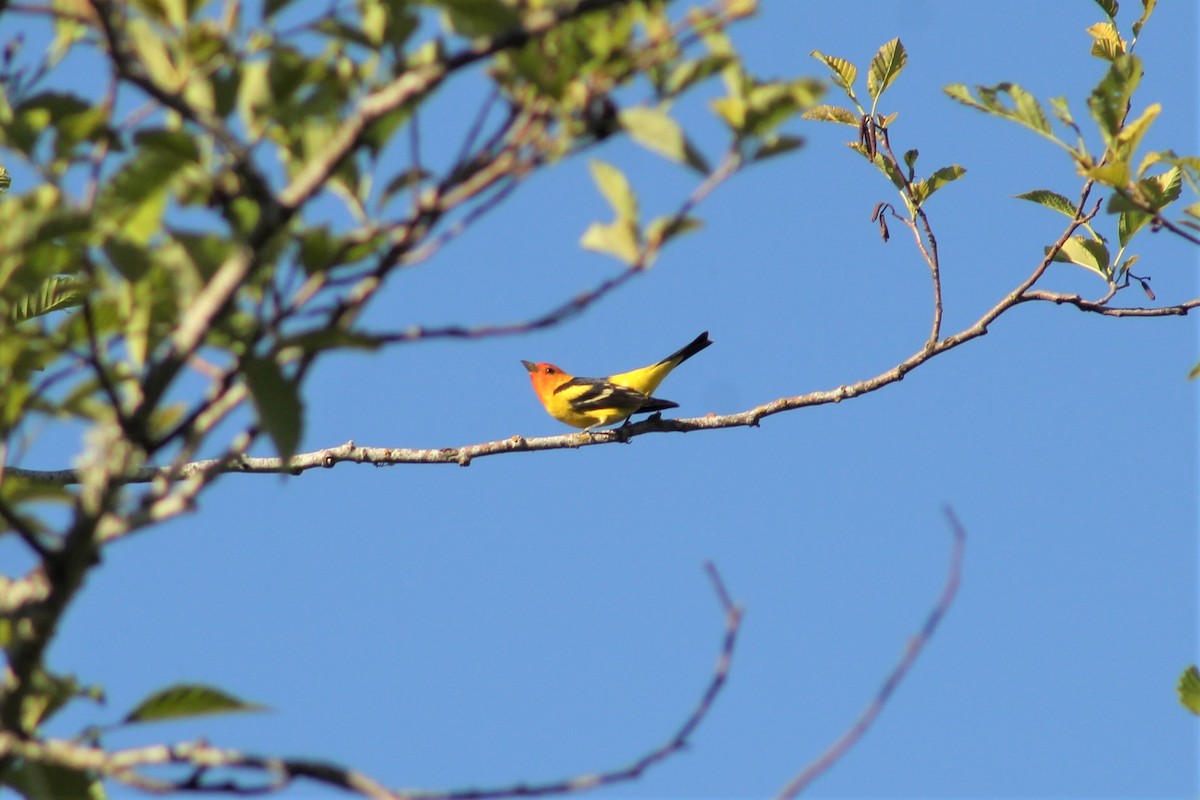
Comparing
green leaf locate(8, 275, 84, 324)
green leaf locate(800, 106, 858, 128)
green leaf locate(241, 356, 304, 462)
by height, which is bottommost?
green leaf locate(241, 356, 304, 462)

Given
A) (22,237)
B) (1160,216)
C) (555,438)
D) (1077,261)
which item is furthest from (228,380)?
(1077,261)

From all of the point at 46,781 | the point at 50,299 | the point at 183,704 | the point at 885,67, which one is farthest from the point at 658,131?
the point at 885,67

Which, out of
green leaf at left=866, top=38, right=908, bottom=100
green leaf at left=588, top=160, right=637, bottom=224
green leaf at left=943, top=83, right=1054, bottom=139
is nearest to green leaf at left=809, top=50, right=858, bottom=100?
green leaf at left=866, top=38, right=908, bottom=100

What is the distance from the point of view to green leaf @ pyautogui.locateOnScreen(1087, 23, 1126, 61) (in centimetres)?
539

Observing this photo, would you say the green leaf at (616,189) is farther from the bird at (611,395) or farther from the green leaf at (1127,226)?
the bird at (611,395)

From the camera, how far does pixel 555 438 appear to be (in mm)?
6395

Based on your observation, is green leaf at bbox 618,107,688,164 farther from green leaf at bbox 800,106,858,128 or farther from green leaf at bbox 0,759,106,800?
green leaf at bbox 800,106,858,128

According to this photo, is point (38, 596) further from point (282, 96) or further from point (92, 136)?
point (282, 96)

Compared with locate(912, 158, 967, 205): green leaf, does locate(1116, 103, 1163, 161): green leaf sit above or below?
below

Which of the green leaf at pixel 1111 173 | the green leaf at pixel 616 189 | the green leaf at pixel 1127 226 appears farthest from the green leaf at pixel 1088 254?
the green leaf at pixel 616 189

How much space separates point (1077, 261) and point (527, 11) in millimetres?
3971

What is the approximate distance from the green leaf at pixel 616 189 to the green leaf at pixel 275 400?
2.46ft

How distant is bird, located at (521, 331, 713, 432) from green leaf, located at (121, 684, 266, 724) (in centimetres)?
723

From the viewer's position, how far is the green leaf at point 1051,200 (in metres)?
5.54
